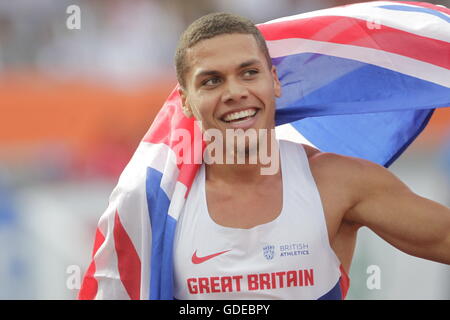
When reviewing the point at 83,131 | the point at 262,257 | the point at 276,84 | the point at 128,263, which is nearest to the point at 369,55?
the point at 276,84

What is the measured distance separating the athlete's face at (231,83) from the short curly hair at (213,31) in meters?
0.02

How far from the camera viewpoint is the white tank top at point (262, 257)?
266 centimetres

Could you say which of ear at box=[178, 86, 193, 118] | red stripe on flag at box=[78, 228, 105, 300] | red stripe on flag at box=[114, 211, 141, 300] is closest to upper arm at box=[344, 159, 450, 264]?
ear at box=[178, 86, 193, 118]

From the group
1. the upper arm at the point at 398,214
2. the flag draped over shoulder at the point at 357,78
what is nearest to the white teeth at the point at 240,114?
the flag draped over shoulder at the point at 357,78

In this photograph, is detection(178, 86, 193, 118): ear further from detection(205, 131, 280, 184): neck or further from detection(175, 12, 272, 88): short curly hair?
detection(205, 131, 280, 184): neck

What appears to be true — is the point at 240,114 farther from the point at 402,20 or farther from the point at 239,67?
the point at 402,20

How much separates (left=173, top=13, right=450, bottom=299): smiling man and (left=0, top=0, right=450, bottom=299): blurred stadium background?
125 inches

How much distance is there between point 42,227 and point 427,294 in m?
2.79

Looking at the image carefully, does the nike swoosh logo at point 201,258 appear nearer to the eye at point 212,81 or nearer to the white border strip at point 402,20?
the eye at point 212,81

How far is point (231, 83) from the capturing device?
8.89ft

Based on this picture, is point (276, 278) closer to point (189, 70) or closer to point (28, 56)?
point (189, 70)

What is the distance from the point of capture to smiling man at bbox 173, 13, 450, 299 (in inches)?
106

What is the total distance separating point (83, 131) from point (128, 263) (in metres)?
3.82
